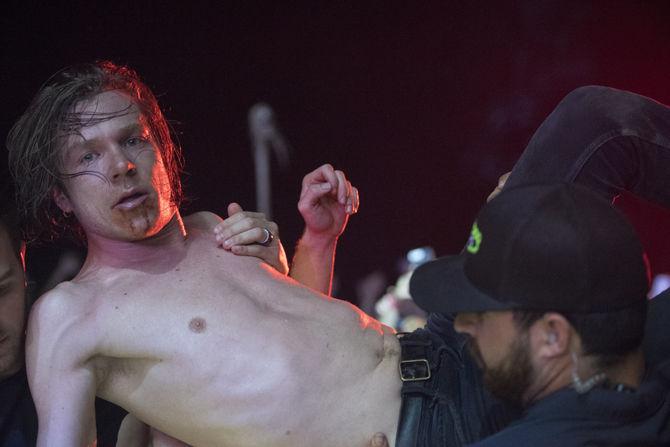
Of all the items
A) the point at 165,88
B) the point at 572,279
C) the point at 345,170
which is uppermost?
the point at 165,88

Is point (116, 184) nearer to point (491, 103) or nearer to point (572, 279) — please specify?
point (572, 279)

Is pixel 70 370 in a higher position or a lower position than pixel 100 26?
lower

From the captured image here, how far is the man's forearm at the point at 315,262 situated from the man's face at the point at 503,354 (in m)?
0.80

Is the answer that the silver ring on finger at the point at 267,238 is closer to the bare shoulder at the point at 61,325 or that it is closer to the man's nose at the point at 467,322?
the bare shoulder at the point at 61,325

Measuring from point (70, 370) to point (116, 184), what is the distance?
0.42 metres

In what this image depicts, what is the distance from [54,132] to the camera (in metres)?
1.94

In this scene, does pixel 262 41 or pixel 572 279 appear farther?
pixel 262 41

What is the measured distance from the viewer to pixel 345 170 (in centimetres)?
339

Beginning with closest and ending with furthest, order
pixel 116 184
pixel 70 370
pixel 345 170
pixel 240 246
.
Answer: pixel 70 370, pixel 116 184, pixel 240 246, pixel 345 170

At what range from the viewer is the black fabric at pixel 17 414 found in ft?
6.53

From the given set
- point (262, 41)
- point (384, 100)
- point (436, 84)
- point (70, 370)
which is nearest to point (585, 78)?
point (436, 84)

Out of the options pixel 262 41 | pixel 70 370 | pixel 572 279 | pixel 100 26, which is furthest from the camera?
pixel 262 41

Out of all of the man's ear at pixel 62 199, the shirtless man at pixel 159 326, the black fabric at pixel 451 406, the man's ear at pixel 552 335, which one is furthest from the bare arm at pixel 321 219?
the man's ear at pixel 552 335

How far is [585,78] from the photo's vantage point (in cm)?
352
